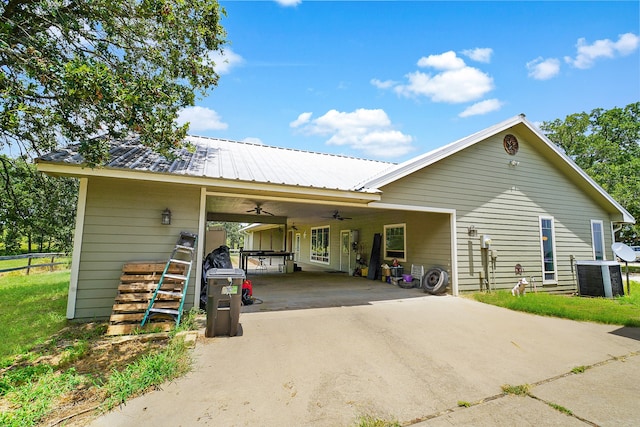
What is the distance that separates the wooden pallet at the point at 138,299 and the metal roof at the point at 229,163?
1.74 m

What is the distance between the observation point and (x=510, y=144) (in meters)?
8.91

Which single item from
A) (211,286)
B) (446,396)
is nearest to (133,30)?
(211,286)

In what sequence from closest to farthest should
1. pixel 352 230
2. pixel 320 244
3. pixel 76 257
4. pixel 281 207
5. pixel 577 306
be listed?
pixel 76 257, pixel 577 306, pixel 281 207, pixel 352 230, pixel 320 244

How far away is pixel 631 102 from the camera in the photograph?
77.7ft

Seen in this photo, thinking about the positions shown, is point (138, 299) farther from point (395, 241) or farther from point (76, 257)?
point (395, 241)

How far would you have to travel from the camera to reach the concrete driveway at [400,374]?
2541mm

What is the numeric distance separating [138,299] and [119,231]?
1363 millimetres

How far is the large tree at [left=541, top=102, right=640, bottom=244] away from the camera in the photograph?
2025 cm

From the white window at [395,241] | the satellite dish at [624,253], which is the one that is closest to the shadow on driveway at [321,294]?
the white window at [395,241]

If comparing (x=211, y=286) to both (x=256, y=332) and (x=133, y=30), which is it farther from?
(x=133, y=30)

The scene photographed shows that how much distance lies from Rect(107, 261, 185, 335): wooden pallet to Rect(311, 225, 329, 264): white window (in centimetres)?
1085

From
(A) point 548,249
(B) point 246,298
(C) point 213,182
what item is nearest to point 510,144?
(A) point 548,249

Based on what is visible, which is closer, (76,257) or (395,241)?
(76,257)

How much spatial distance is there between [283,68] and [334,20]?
81.1 inches
